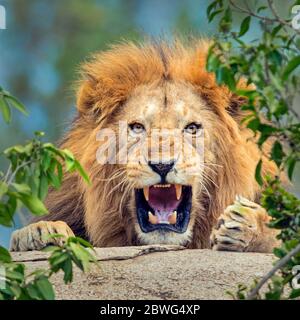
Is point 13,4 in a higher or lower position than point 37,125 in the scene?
higher

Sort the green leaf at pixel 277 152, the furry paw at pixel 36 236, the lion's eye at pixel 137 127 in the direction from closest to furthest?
the green leaf at pixel 277 152
the furry paw at pixel 36 236
the lion's eye at pixel 137 127

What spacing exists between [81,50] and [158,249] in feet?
9.16

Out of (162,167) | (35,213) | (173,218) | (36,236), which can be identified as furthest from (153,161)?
(35,213)

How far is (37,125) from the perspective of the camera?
8.24 m

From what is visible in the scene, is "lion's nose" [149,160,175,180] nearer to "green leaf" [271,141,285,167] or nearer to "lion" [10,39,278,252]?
"lion" [10,39,278,252]

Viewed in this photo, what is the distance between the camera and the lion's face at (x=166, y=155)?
6297mm

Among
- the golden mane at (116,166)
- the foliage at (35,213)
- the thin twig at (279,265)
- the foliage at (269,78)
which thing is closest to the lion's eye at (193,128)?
the golden mane at (116,166)

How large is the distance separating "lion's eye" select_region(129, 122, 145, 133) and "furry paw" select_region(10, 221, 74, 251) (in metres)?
0.59

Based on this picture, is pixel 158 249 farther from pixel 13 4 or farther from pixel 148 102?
pixel 13 4

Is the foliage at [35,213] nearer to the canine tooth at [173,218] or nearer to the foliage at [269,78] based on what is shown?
the foliage at [269,78]

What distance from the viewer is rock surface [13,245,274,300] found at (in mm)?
5543
